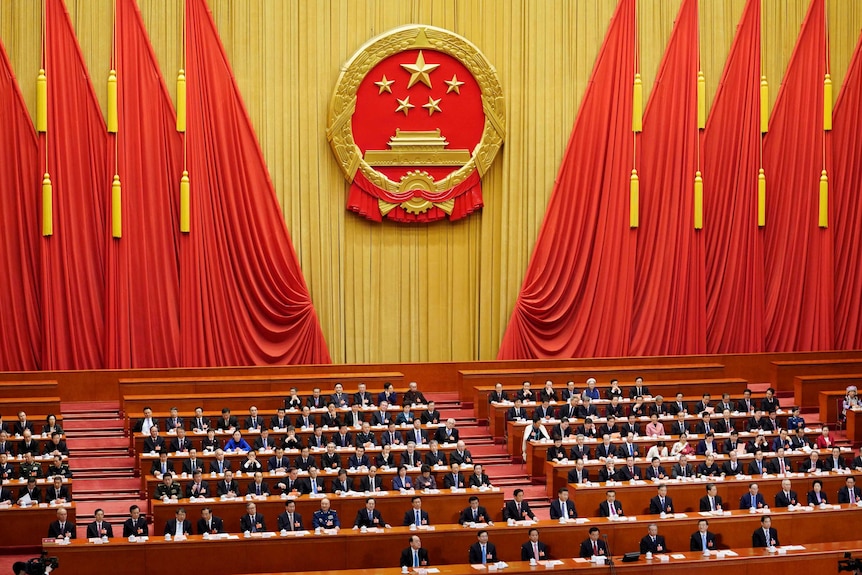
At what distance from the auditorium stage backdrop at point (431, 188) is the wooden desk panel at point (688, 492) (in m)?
2.87

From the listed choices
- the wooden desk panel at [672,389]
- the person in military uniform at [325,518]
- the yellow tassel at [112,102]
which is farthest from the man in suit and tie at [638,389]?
the yellow tassel at [112,102]

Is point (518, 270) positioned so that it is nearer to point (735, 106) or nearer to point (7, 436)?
point (735, 106)

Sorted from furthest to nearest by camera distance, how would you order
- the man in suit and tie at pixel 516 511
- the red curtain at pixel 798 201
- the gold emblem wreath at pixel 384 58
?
the red curtain at pixel 798 201 → the gold emblem wreath at pixel 384 58 → the man in suit and tie at pixel 516 511

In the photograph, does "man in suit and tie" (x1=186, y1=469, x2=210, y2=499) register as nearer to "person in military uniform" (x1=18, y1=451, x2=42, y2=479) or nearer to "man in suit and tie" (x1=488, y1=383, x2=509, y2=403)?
"person in military uniform" (x1=18, y1=451, x2=42, y2=479)

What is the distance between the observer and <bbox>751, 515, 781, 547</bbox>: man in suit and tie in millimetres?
7664

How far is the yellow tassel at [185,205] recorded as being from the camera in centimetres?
1062

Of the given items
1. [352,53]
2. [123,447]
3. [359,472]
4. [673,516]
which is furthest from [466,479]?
[352,53]

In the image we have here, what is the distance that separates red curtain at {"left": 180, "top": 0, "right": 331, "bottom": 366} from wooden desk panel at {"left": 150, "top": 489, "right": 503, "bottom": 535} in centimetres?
292

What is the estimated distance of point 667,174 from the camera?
1159 cm

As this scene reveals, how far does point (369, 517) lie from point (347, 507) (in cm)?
33

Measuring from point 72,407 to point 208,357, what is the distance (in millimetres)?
1221

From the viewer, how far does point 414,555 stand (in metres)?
7.30

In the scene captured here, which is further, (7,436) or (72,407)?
(72,407)

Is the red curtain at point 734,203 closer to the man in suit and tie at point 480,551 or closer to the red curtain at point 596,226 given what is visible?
the red curtain at point 596,226
